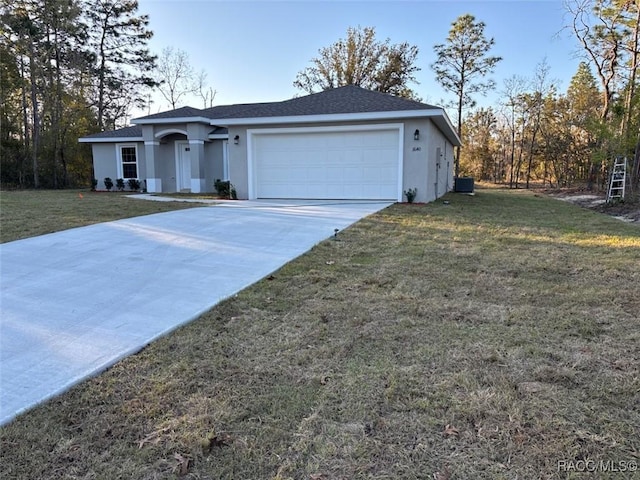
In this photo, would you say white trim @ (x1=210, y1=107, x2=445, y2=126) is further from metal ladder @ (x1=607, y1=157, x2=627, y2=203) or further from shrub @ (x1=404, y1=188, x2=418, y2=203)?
metal ladder @ (x1=607, y1=157, x2=627, y2=203)

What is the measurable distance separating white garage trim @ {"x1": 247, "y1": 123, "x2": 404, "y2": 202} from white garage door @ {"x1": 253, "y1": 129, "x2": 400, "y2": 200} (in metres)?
0.07

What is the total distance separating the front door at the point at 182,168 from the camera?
59.1 ft

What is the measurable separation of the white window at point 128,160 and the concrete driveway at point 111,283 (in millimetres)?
11909

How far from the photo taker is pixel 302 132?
1268 cm

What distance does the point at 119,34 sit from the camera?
26125mm

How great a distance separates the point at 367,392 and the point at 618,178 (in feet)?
55.0

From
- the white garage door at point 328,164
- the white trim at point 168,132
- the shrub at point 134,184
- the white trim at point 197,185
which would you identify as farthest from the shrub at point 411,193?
the shrub at point 134,184

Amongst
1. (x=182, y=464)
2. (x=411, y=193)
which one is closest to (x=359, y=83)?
(x=411, y=193)

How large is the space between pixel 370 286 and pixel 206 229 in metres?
3.89

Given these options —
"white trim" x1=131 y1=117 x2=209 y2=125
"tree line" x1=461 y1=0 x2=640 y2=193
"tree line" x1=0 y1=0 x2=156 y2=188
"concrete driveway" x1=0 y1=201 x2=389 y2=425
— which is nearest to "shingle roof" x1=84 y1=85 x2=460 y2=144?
"white trim" x1=131 y1=117 x2=209 y2=125

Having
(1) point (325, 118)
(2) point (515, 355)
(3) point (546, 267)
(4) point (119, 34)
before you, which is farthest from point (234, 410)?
(4) point (119, 34)

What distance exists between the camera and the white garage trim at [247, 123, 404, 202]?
1191 cm

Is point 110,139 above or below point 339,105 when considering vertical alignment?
below

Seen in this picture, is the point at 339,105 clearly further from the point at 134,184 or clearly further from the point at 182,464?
the point at 182,464
